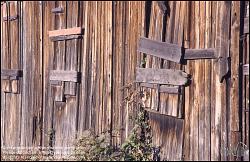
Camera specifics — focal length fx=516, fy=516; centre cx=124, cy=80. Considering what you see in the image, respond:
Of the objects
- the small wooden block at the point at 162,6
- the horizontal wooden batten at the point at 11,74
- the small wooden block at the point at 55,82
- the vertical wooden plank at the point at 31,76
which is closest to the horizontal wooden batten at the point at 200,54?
the small wooden block at the point at 162,6

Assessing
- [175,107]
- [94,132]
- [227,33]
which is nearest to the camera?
[227,33]

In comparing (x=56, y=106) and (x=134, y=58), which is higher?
(x=134, y=58)

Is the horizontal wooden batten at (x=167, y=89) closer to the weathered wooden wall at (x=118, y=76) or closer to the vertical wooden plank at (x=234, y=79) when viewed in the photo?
the weathered wooden wall at (x=118, y=76)

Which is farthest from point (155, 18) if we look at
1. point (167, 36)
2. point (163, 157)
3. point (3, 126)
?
point (3, 126)

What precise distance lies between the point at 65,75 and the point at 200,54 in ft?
12.5

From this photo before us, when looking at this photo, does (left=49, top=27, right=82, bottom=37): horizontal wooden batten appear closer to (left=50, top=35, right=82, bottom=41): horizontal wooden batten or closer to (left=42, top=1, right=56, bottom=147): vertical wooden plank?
(left=50, top=35, right=82, bottom=41): horizontal wooden batten

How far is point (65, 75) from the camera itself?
1116cm

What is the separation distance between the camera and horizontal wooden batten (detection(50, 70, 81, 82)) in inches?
426

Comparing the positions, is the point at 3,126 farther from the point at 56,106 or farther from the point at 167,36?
the point at 167,36

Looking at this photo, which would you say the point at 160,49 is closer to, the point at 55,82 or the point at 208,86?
the point at 208,86

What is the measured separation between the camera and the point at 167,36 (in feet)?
29.3

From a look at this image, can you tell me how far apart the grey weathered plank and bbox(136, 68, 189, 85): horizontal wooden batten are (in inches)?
8.9

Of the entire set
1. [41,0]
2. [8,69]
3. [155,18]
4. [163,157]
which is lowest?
[163,157]

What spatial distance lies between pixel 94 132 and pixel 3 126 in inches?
171
